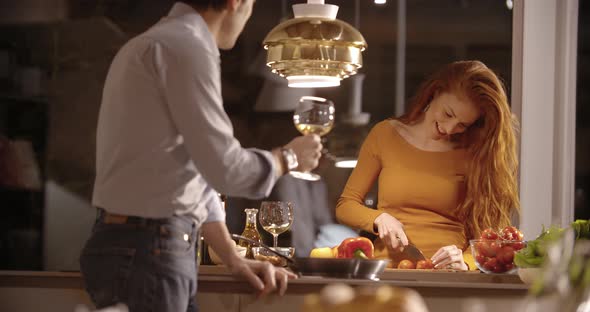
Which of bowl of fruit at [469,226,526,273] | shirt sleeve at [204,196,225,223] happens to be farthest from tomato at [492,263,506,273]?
shirt sleeve at [204,196,225,223]

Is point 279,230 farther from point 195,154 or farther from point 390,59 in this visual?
point 390,59

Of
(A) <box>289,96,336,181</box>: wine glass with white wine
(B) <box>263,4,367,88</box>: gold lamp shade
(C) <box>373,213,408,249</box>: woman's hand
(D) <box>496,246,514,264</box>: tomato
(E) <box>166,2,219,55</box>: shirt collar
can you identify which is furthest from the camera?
(C) <box>373,213,408,249</box>: woman's hand

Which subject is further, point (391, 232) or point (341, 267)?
point (391, 232)

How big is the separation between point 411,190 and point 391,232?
34 centimetres

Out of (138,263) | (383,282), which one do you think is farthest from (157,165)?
(383,282)

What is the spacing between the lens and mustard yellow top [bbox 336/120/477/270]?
3.90 meters

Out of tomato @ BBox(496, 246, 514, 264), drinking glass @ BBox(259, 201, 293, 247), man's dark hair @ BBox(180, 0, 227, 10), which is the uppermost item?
man's dark hair @ BBox(180, 0, 227, 10)

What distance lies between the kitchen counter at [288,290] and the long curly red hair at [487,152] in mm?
1070

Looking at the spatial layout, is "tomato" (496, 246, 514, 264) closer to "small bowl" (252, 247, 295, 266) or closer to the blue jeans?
"small bowl" (252, 247, 295, 266)

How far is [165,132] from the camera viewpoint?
2207 millimetres

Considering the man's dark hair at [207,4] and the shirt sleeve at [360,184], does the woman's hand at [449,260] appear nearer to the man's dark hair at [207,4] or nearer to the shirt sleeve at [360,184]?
the shirt sleeve at [360,184]

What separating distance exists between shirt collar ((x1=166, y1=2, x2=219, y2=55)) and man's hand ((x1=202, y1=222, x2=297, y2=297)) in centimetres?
47

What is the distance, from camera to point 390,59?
5586 mm

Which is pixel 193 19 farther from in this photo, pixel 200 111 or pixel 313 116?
pixel 313 116
